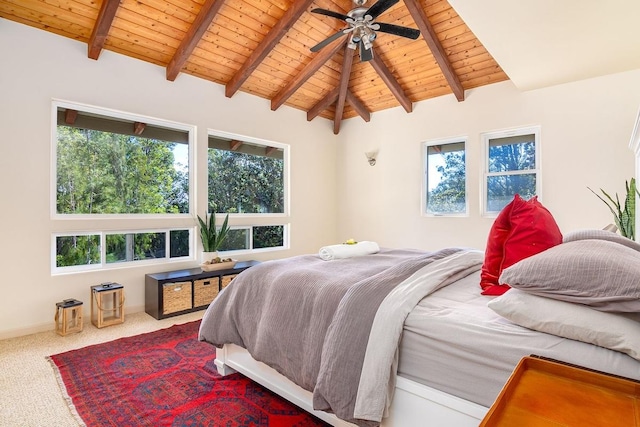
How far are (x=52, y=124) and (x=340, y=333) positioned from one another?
3453 mm

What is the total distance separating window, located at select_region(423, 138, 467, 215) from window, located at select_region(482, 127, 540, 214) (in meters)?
0.31

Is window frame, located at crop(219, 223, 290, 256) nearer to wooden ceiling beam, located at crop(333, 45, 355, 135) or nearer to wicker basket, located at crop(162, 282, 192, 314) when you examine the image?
wicker basket, located at crop(162, 282, 192, 314)

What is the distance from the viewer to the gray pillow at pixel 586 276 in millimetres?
1023

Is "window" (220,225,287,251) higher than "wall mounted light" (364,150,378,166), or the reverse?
"wall mounted light" (364,150,378,166)

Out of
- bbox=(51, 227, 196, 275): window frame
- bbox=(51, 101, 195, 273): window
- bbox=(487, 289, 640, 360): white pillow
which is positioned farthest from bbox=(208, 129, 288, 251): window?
bbox=(487, 289, 640, 360): white pillow

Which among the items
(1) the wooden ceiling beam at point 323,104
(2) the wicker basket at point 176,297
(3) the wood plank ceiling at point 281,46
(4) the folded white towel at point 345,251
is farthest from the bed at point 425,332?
(1) the wooden ceiling beam at point 323,104

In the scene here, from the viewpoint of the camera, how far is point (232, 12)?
362cm

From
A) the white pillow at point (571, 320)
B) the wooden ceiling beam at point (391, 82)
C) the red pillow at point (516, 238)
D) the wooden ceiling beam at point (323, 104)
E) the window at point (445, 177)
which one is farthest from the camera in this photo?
the wooden ceiling beam at point (323, 104)

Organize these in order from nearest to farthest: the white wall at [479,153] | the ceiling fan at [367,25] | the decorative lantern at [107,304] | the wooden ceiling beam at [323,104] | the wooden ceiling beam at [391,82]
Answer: the ceiling fan at [367,25], the decorative lantern at [107,304], the white wall at [479,153], the wooden ceiling beam at [391,82], the wooden ceiling beam at [323,104]

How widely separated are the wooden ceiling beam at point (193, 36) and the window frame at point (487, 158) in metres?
3.54

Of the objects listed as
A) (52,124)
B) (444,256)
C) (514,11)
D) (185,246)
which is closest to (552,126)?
(514,11)

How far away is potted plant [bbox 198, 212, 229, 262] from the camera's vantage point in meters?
4.21

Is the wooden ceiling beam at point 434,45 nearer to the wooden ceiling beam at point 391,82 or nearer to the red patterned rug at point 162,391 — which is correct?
the wooden ceiling beam at point 391,82

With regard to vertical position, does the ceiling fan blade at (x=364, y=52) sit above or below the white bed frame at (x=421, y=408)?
above
